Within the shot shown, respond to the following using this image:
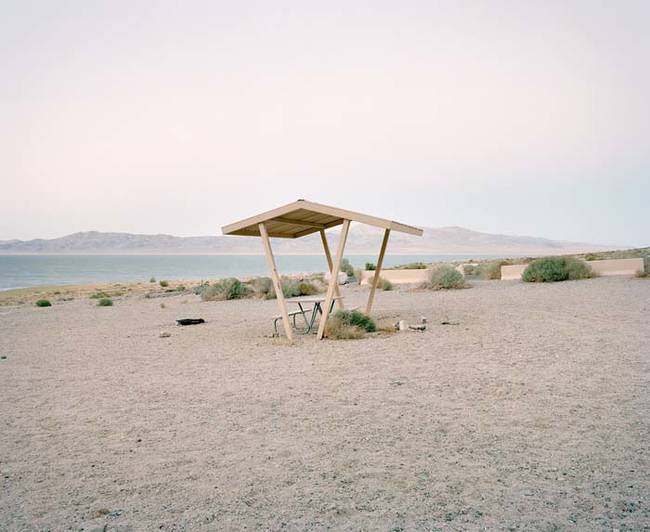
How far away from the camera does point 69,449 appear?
5359 millimetres

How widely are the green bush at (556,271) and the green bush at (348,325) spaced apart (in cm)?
1211

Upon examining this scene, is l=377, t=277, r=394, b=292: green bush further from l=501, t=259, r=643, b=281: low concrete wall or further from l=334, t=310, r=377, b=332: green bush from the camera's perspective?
l=334, t=310, r=377, b=332: green bush

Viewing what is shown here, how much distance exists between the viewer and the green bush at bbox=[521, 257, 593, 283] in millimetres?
21734

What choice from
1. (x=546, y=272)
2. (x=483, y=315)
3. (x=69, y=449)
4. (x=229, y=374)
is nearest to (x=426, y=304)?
(x=483, y=315)

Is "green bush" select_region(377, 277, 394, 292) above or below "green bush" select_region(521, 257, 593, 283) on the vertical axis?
below

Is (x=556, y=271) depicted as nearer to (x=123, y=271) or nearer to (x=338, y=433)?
(x=338, y=433)

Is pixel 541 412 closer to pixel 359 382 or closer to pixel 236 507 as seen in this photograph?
pixel 359 382

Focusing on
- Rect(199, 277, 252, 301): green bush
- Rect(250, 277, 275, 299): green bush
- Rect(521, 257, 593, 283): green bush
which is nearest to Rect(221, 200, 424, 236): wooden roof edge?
Rect(250, 277, 275, 299): green bush

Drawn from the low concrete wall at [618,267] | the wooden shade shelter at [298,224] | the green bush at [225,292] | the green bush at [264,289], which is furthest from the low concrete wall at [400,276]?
the wooden shade shelter at [298,224]

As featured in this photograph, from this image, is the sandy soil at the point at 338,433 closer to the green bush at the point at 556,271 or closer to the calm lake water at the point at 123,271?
the green bush at the point at 556,271

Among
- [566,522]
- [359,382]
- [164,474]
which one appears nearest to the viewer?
[566,522]

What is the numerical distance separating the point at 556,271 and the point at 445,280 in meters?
3.98

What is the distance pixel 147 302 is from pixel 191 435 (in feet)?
60.3

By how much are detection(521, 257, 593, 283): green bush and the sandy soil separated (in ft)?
36.0
